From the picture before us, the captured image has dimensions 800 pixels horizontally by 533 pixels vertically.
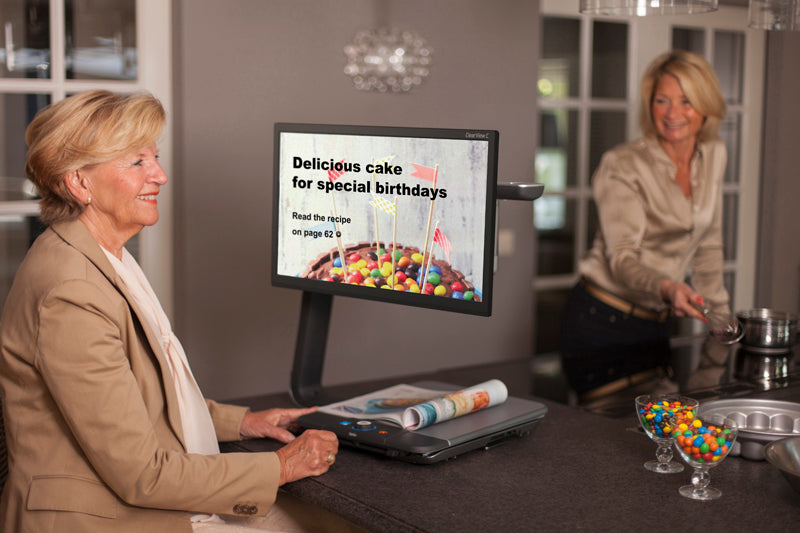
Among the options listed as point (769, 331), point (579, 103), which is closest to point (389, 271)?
point (769, 331)

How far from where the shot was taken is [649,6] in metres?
2.31

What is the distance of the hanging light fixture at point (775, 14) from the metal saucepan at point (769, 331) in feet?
2.65

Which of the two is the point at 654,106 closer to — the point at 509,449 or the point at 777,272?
the point at 509,449

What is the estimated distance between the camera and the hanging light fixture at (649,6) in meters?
2.30

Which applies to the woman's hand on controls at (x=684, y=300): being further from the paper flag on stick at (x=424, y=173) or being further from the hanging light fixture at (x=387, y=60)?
the hanging light fixture at (x=387, y=60)

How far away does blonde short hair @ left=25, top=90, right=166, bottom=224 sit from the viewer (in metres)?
1.61

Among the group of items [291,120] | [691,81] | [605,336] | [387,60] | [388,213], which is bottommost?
[605,336]

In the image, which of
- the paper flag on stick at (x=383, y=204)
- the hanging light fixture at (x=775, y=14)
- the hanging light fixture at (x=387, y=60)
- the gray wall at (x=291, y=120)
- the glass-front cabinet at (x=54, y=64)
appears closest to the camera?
the paper flag on stick at (x=383, y=204)

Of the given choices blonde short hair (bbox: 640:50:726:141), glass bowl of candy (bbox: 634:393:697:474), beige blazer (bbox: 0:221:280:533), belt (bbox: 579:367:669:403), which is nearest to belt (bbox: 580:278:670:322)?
blonde short hair (bbox: 640:50:726:141)

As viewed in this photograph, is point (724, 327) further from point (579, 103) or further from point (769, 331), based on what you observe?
point (579, 103)

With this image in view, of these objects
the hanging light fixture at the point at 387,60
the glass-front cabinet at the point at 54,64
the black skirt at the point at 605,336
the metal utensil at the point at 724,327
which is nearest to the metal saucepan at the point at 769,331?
the metal utensil at the point at 724,327

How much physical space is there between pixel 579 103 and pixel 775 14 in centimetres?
195

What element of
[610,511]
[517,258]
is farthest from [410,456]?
[517,258]

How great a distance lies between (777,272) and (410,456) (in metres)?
4.10
